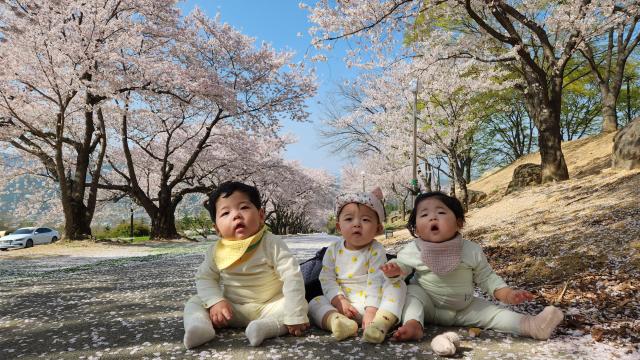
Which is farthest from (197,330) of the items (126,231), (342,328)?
(126,231)

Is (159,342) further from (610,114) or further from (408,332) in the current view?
(610,114)

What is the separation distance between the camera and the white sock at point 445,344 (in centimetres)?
206

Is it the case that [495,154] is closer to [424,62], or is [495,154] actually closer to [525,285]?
[424,62]

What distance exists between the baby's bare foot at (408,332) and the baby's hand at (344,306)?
1.24ft

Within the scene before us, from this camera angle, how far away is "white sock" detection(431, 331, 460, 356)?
6.77 ft

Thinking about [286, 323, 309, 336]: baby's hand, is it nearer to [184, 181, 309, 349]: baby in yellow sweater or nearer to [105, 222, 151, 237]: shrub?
[184, 181, 309, 349]: baby in yellow sweater

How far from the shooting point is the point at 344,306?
2639 mm

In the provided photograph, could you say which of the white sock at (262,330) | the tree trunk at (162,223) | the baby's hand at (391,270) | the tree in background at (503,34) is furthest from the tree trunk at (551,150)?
the tree trunk at (162,223)

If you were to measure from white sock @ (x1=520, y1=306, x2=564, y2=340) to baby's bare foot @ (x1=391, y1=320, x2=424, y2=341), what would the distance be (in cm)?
64

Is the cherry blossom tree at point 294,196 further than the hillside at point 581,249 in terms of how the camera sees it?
Yes

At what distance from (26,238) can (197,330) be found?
24.8m

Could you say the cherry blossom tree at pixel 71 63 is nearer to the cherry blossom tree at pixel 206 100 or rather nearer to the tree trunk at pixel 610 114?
Answer: the cherry blossom tree at pixel 206 100

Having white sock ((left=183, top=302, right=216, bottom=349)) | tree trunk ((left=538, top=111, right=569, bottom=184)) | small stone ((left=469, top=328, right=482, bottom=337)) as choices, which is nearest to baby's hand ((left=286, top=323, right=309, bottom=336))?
white sock ((left=183, top=302, right=216, bottom=349))

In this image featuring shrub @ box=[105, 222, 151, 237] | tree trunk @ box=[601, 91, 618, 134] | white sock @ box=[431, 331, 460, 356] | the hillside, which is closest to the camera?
white sock @ box=[431, 331, 460, 356]
